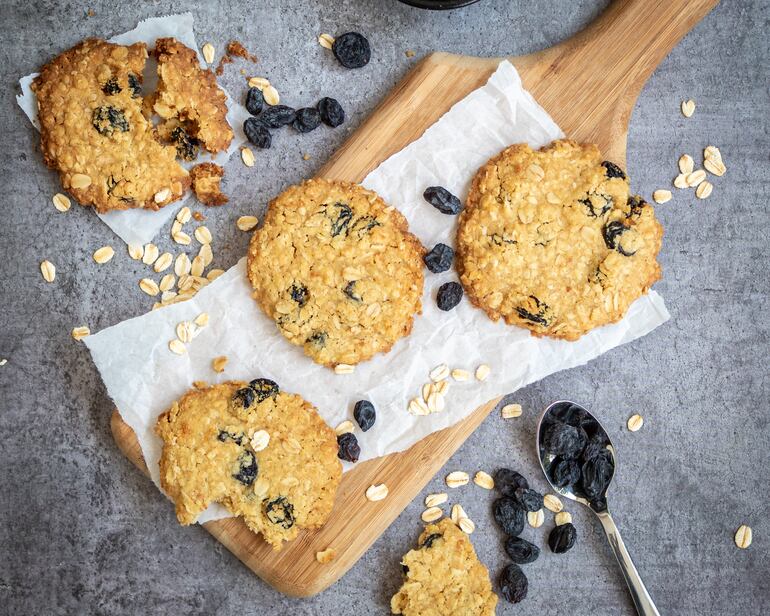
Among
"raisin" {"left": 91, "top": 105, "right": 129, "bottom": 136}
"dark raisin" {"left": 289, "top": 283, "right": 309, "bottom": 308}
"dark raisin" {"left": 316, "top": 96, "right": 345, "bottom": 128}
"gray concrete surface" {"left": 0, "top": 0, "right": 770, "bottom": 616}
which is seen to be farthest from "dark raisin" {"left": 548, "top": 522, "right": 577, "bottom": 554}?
"raisin" {"left": 91, "top": 105, "right": 129, "bottom": 136}

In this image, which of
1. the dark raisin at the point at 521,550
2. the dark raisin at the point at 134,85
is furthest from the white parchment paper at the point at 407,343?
the dark raisin at the point at 134,85

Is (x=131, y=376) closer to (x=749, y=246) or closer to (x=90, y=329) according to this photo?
(x=90, y=329)

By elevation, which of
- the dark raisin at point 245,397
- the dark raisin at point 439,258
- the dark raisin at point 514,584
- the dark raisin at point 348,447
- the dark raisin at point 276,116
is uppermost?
the dark raisin at point 276,116

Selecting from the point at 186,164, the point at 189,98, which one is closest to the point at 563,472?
the point at 186,164

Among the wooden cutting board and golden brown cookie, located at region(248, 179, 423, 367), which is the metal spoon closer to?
the wooden cutting board

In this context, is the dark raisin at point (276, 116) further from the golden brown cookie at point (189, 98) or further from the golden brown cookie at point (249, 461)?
the golden brown cookie at point (249, 461)

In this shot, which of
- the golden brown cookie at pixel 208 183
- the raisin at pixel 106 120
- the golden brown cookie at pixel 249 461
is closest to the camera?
the golden brown cookie at pixel 249 461
